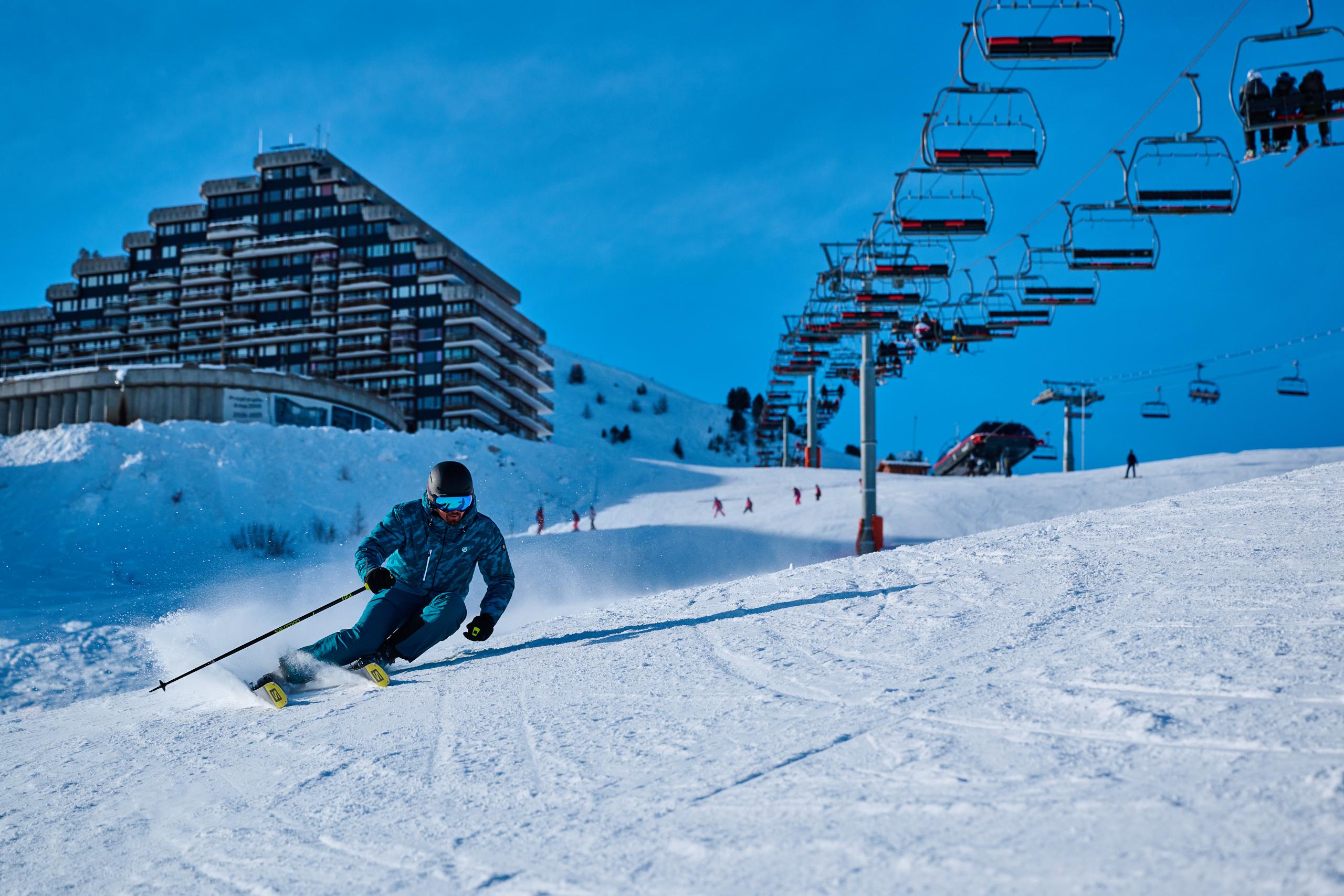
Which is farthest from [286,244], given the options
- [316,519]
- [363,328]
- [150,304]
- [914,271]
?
[914,271]

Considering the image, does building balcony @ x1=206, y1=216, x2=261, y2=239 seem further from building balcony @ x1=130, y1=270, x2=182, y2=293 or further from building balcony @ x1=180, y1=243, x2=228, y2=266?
building balcony @ x1=130, y1=270, x2=182, y2=293

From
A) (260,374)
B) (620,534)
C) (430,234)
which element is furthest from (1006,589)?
(430,234)

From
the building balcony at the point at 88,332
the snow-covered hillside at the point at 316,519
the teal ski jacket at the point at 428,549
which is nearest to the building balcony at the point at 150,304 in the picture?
the building balcony at the point at 88,332

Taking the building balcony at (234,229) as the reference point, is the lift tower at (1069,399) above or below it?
below

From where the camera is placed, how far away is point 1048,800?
270cm

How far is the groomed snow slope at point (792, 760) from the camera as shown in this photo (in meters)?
2.49

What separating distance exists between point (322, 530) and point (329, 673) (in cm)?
2302

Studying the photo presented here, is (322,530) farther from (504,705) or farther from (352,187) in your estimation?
(352,187)

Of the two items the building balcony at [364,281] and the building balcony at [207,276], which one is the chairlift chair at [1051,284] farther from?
the building balcony at [207,276]

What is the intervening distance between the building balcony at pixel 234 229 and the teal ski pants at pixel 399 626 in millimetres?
82691

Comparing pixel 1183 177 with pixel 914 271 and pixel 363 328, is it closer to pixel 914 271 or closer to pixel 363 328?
pixel 914 271

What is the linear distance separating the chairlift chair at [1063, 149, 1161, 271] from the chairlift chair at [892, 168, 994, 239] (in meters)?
1.29

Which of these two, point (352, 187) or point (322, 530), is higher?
point (352, 187)

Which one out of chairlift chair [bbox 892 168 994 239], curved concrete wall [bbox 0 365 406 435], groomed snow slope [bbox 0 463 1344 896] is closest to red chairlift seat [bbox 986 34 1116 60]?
chairlift chair [bbox 892 168 994 239]
